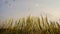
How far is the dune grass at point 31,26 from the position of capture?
6.41ft

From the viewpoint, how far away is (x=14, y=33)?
198 centimetres

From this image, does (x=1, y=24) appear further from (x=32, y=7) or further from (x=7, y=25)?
(x=32, y=7)

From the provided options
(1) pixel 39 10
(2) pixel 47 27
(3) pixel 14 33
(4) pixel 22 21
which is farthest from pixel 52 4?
(3) pixel 14 33

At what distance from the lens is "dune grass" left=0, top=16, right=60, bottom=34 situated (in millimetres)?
1954

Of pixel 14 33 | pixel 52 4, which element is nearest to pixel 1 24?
pixel 14 33

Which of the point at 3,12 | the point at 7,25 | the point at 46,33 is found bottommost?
the point at 46,33

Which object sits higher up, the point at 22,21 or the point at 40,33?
the point at 22,21

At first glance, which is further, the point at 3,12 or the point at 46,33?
the point at 3,12

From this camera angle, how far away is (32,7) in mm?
2023

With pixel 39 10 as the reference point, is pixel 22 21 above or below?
below

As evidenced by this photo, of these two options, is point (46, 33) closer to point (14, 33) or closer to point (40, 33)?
point (40, 33)

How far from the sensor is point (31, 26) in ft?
6.47

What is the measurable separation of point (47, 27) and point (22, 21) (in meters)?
0.38

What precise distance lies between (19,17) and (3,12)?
0.88 ft
